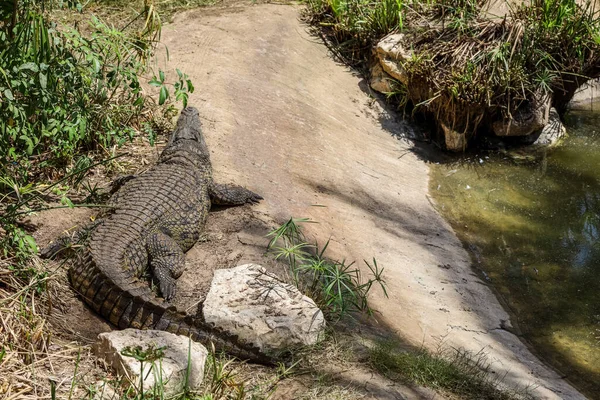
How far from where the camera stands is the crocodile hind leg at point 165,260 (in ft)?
16.1

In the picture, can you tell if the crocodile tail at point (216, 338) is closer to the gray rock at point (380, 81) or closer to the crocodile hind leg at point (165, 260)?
the crocodile hind leg at point (165, 260)

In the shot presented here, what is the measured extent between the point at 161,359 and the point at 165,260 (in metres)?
1.56

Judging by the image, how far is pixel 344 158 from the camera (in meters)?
7.38

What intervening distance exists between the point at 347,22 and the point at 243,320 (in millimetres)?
5859

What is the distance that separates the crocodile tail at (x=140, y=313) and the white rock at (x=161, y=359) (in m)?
0.18

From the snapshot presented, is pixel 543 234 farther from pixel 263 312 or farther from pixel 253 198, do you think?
pixel 263 312

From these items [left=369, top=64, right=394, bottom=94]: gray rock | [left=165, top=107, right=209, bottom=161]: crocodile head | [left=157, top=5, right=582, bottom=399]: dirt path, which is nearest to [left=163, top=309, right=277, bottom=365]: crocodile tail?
[left=157, top=5, right=582, bottom=399]: dirt path

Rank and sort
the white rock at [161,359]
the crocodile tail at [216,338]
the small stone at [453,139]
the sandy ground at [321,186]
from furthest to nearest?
the small stone at [453,139]
the sandy ground at [321,186]
the crocodile tail at [216,338]
the white rock at [161,359]

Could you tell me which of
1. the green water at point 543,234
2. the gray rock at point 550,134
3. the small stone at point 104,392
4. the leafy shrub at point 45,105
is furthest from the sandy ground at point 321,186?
the gray rock at point 550,134

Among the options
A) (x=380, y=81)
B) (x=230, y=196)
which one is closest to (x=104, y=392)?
(x=230, y=196)

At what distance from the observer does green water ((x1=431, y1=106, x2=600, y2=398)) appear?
5.66 metres

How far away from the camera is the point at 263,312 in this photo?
14.1 feet

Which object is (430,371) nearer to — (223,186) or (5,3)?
(223,186)

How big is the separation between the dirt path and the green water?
246 millimetres
